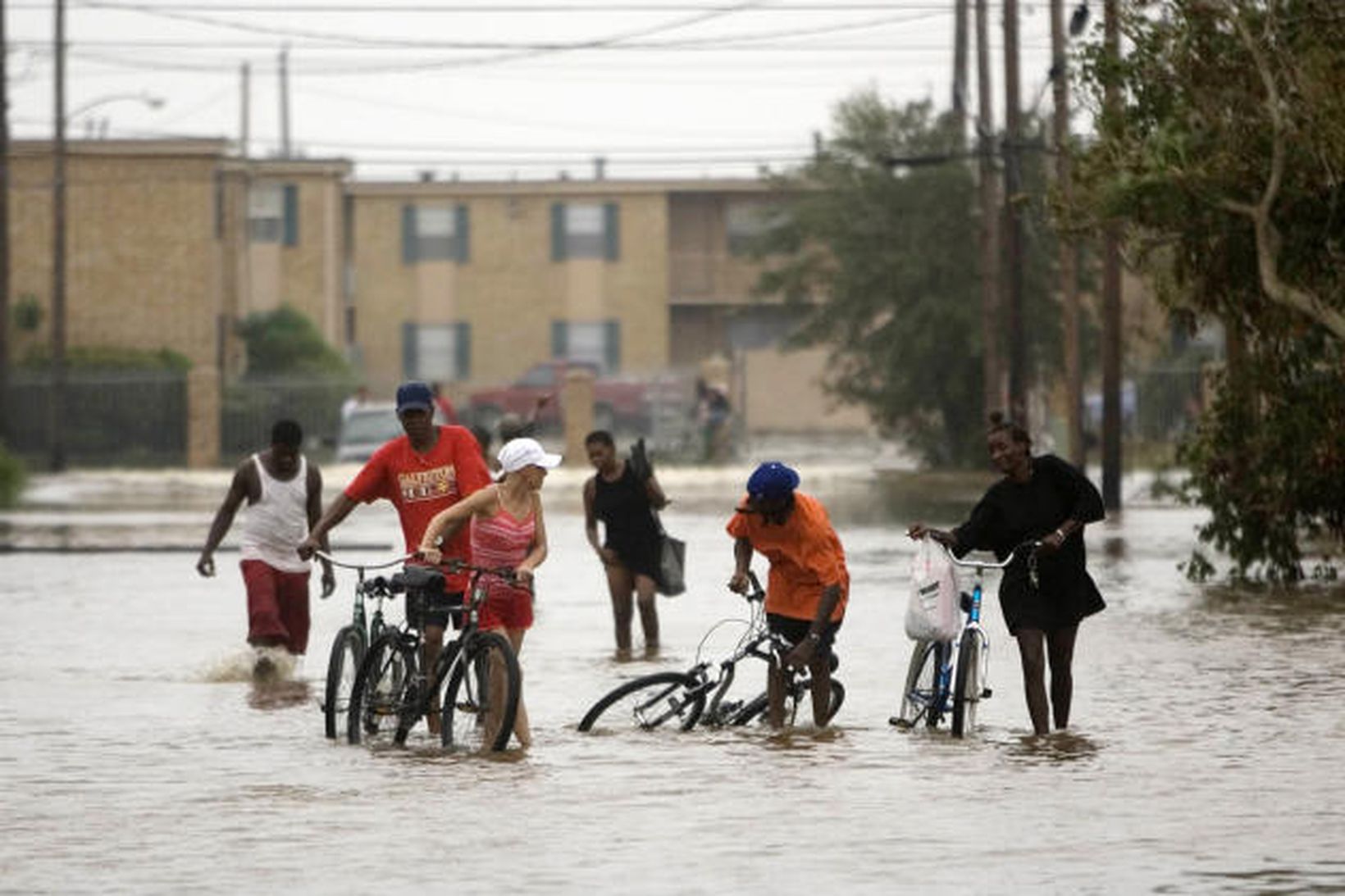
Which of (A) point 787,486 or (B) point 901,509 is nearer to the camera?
(A) point 787,486

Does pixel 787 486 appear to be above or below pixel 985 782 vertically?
above

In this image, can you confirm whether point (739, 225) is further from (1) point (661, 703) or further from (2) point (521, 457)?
(2) point (521, 457)

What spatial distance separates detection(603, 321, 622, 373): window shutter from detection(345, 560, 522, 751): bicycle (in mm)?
67872

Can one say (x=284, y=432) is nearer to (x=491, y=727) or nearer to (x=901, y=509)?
(x=491, y=727)

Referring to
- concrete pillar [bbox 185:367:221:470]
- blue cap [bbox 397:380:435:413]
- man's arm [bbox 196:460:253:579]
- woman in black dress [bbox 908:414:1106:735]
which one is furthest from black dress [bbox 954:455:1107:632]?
concrete pillar [bbox 185:367:221:470]

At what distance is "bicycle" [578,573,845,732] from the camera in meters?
16.5

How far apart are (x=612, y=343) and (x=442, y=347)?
4223 mm

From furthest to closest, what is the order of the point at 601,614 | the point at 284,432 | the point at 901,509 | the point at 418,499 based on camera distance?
1. the point at 901,509
2. the point at 601,614
3. the point at 284,432
4. the point at 418,499

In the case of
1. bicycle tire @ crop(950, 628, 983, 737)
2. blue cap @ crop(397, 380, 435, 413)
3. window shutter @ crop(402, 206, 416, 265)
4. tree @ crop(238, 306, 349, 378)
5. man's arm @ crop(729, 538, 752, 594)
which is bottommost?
bicycle tire @ crop(950, 628, 983, 737)

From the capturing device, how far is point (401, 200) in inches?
3305

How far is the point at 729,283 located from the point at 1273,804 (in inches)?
2809

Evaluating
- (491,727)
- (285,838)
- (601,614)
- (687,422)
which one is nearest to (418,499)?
(491,727)

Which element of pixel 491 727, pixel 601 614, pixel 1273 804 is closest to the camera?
pixel 1273 804

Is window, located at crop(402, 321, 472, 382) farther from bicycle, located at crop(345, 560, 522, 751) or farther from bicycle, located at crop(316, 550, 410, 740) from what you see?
bicycle, located at crop(345, 560, 522, 751)
